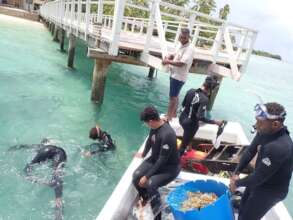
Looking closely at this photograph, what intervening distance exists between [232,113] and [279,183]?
13199 mm

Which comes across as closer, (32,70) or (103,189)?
(103,189)

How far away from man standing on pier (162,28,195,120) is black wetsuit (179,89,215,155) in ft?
4.15

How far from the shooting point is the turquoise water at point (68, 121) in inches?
231

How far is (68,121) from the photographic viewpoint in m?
9.70

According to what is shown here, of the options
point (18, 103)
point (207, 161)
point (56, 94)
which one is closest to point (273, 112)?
point (207, 161)

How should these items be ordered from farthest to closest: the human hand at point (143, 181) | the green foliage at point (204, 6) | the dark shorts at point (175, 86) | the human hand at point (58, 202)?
the green foliage at point (204, 6)
the dark shorts at point (175, 86)
the human hand at point (58, 202)
the human hand at point (143, 181)

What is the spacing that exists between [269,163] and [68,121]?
24.3 feet

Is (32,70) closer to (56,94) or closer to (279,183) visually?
(56,94)

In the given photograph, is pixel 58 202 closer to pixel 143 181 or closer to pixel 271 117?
pixel 143 181

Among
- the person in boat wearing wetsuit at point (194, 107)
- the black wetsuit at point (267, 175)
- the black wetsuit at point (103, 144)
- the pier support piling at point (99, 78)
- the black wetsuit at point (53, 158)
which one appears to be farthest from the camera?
Answer: the pier support piling at point (99, 78)

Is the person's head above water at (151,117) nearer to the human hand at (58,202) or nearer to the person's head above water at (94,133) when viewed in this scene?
the human hand at (58,202)

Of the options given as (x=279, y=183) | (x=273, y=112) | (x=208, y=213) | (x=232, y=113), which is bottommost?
(x=232, y=113)

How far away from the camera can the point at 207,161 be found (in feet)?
19.3

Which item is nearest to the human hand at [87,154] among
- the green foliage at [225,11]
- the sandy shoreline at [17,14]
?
the green foliage at [225,11]
